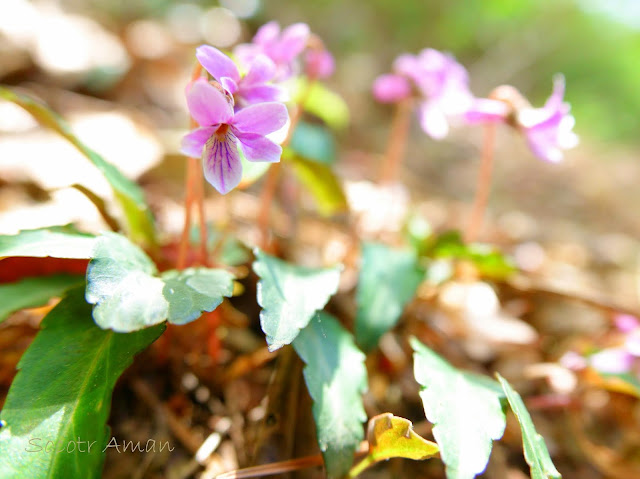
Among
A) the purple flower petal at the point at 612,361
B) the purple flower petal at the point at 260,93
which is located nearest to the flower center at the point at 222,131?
the purple flower petal at the point at 260,93

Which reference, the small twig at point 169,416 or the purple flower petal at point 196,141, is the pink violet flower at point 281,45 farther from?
the small twig at point 169,416

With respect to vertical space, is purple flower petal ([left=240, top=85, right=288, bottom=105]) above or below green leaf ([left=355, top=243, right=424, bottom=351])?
above

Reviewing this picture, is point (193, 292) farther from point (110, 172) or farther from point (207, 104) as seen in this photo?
point (110, 172)

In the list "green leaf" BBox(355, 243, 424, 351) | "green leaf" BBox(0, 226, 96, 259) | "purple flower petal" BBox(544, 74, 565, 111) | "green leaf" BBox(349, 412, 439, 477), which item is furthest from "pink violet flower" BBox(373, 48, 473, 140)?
"green leaf" BBox(0, 226, 96, 259)

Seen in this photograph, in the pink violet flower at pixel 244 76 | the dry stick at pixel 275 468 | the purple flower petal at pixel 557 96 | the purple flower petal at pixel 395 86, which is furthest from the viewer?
the purple flower petal at pixel 395 86

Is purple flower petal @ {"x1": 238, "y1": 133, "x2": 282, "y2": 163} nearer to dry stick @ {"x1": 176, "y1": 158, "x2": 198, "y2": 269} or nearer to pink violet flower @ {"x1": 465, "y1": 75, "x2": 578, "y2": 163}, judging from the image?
dry stick @ {"x1": 176, "y1": 158, "x2": 198, "y2": 269}

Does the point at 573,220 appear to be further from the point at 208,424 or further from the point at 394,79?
the point at 208,424
